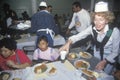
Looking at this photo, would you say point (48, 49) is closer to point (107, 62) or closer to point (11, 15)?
point (107, 62)

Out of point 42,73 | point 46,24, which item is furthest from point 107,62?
point 46,24

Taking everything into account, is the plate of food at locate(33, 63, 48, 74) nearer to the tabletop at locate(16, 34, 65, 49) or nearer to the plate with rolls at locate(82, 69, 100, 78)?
the plate with rolls at locate(82, 69, 100, 78)

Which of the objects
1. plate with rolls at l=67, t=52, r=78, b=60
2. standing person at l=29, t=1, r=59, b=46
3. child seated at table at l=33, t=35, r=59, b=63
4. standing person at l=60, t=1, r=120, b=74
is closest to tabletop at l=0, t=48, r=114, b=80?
plate with rolls at l=67, t=52, r=78, b=60

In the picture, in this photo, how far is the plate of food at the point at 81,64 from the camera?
2.04m

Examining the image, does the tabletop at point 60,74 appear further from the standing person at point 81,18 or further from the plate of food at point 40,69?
the standing person at point 81,18

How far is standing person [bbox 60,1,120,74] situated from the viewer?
7.18ft

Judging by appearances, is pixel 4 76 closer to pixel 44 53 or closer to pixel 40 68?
pixel 40 68

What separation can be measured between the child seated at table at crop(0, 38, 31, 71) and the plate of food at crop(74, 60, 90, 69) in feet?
1.96

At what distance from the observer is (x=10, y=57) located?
2.34m

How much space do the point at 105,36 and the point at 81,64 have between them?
0.51m

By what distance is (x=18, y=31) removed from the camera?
14.4 feet

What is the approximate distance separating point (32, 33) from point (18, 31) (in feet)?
1.46

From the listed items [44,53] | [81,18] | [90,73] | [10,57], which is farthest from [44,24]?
[90,73]

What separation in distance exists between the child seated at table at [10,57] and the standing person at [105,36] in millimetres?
522
